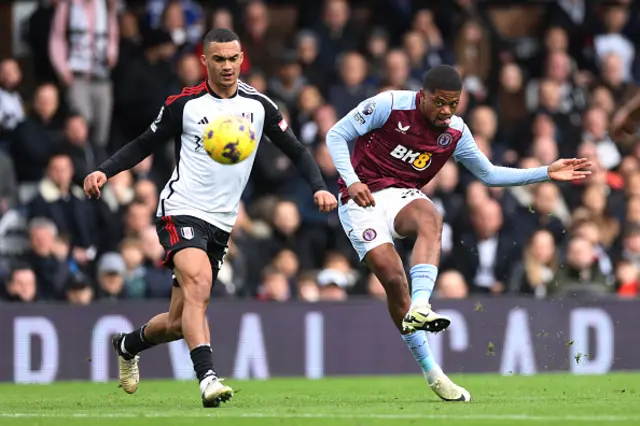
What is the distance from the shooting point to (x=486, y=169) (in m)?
10.9

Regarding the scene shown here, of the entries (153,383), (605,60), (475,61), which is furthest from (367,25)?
(153,383)

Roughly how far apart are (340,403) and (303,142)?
688 centimetres

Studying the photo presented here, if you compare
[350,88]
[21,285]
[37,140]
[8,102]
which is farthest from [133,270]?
[350,88]

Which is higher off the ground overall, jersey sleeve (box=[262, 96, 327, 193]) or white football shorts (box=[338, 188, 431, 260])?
jersey sleeve (box=[262, 96, 327, 193])

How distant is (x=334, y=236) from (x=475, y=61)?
181 inches

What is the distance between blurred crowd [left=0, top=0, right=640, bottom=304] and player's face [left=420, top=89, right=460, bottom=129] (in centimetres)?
492

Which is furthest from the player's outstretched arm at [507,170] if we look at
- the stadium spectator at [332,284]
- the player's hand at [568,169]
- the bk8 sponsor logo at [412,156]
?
the stadium spectator at [332,284]

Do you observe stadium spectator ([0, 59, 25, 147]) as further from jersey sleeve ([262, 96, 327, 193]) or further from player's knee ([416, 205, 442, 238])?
player's knee ([416, 205, 442, 238])

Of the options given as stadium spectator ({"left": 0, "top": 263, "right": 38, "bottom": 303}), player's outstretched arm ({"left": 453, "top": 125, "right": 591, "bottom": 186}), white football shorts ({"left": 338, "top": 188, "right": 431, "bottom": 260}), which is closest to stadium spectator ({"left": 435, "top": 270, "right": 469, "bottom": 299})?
stadium spectator ({"left": 0, "top": 263, "right": 38, "bottom": 303})

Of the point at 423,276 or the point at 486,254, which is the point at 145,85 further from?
the point at 423,276

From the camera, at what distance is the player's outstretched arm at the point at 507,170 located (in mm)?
10555

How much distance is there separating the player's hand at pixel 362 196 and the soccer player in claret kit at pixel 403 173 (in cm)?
1

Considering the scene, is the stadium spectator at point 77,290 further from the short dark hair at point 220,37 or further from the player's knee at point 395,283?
the short dark hair at point 220,37

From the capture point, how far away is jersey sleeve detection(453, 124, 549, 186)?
10.8m
